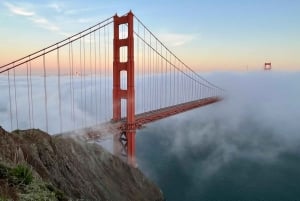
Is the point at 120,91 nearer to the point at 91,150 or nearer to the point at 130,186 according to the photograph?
the point at 91,150

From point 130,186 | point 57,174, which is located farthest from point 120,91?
point 57,174

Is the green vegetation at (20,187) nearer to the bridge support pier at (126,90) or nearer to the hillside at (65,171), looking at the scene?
the hillside at (65,171)

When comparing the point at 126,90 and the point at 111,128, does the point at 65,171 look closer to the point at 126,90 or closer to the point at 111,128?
the point at 111,128

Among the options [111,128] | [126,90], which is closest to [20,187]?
[111,128]

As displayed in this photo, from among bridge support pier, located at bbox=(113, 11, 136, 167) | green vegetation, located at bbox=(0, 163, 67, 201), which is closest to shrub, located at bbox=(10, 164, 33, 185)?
green vegetation, located at bbox=(0, 163, 67, 201)

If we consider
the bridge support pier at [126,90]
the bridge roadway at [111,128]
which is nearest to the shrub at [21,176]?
the bridge roadway at [111,128]

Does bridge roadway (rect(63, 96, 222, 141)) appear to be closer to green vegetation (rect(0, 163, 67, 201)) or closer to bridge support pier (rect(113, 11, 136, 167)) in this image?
bridge support pier (rect(113, 11, 136, 167))
